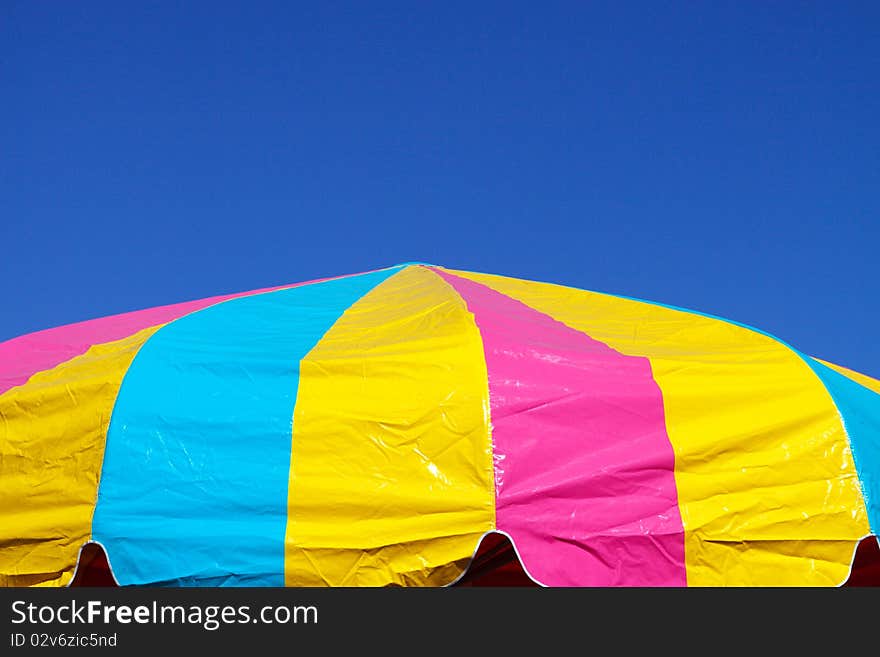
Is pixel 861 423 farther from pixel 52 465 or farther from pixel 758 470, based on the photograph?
pixel 52 465

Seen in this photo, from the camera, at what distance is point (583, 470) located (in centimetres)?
463

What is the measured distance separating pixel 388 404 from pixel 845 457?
→ 2381mm

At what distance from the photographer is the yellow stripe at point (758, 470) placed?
4.61 metres

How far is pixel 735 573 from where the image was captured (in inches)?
180

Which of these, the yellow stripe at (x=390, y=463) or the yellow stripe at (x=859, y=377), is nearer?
the yellow stripe at (x=390, y=463)

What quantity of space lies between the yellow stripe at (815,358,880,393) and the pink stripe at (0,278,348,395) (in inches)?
152

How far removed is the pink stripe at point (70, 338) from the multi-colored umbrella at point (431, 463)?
0.43 m

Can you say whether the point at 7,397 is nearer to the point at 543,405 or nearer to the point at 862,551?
the point at 543,405

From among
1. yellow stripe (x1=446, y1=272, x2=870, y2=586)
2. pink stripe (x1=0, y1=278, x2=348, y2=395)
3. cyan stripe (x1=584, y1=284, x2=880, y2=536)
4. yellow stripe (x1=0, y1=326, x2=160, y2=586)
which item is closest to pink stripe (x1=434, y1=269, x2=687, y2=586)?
yellow stripe (x1=446, y1=272, x2=870, y2=586)

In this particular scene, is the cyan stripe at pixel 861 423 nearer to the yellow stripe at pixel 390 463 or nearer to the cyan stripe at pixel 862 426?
the cyan stripe at pixel 862 426

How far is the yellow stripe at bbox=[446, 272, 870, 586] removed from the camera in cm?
461

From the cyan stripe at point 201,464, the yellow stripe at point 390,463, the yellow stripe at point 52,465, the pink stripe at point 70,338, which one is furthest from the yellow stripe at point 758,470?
the pink stripe at point 70,338

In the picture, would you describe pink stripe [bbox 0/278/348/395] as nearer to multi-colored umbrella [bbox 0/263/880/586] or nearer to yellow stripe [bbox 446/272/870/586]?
multi-colored umbrella [bbox 0/263/880/586]

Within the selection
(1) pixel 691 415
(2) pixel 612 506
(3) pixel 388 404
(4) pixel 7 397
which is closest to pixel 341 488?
(3) pixel 388 404
